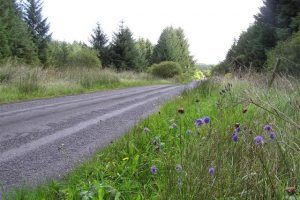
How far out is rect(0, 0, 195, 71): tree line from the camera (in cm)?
3785

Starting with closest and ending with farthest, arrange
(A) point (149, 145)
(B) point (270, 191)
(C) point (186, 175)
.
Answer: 1. (B) point (270, 191)
2. (C) point (186, 175)
3. (A) point (149, 145)

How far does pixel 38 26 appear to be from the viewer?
52.0m

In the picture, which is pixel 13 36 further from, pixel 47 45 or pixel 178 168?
pixel 178 168

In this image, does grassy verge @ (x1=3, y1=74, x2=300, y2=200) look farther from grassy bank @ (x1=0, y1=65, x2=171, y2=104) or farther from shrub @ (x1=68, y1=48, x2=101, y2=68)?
shrub @ (x1=68, y1=48, x2=101, y2=68)

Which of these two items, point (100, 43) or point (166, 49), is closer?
point (100, 43)

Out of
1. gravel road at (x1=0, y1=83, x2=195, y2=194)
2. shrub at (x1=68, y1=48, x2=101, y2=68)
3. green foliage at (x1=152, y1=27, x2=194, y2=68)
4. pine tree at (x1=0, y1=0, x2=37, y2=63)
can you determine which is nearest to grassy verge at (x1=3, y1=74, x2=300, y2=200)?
gravel road at (x1=0, y1=83, x2=195, y2=194)

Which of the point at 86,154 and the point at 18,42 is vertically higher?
the point at 18,42

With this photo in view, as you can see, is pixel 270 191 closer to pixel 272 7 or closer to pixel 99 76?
pixel 99 76

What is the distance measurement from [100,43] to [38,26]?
11.2m

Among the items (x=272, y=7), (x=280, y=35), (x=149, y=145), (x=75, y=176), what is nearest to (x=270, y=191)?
(x=75, y=176)

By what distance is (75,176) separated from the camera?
334 centimetres

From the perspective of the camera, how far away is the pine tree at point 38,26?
50906mm

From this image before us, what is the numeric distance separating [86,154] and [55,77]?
1549 cm

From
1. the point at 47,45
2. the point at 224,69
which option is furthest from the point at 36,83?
the point at 47,45
